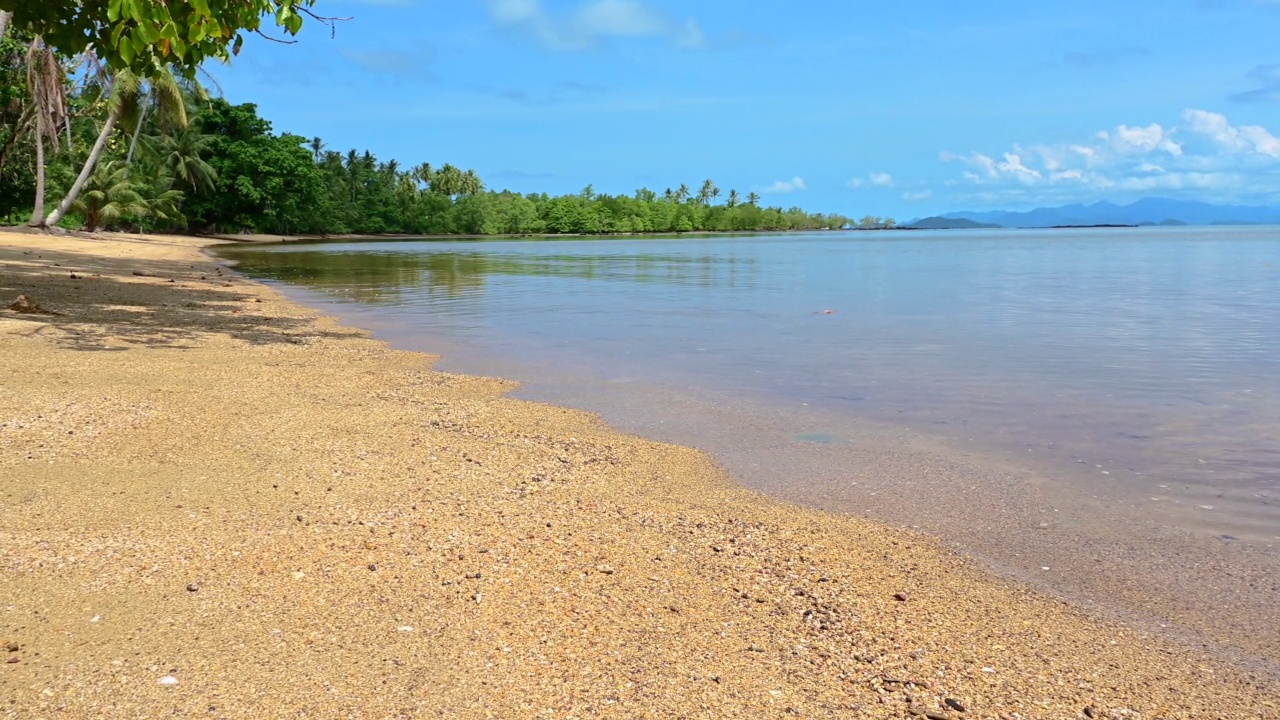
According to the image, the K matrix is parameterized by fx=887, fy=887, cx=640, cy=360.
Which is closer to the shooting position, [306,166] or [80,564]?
[80,564]

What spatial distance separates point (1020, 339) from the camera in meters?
13.5

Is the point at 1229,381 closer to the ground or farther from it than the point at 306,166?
closer to the ground

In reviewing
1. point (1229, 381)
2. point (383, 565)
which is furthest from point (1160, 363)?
point (383, 565)

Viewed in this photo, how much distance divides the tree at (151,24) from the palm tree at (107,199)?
152ft

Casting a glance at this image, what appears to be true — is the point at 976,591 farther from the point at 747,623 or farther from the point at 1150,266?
the point at 1150,266

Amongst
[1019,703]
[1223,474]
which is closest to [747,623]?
[1019,703]

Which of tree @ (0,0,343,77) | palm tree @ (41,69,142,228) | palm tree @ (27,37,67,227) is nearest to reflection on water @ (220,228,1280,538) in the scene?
tree @ (0,0,343,77)

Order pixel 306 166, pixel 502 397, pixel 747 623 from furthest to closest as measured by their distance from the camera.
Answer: pixel 306 166 < pixel 502 397 < pixel 747 623

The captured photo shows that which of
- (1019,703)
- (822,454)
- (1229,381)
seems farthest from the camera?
(1229,381)

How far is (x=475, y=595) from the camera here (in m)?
3.58

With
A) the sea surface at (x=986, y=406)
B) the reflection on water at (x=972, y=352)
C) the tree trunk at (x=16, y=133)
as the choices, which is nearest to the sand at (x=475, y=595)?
the sea surface at (x=986, y=406)

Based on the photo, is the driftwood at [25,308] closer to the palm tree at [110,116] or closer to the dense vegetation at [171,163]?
the dense vegetation at [171,163]

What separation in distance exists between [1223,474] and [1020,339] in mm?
7875

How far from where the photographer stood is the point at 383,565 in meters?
3.85
